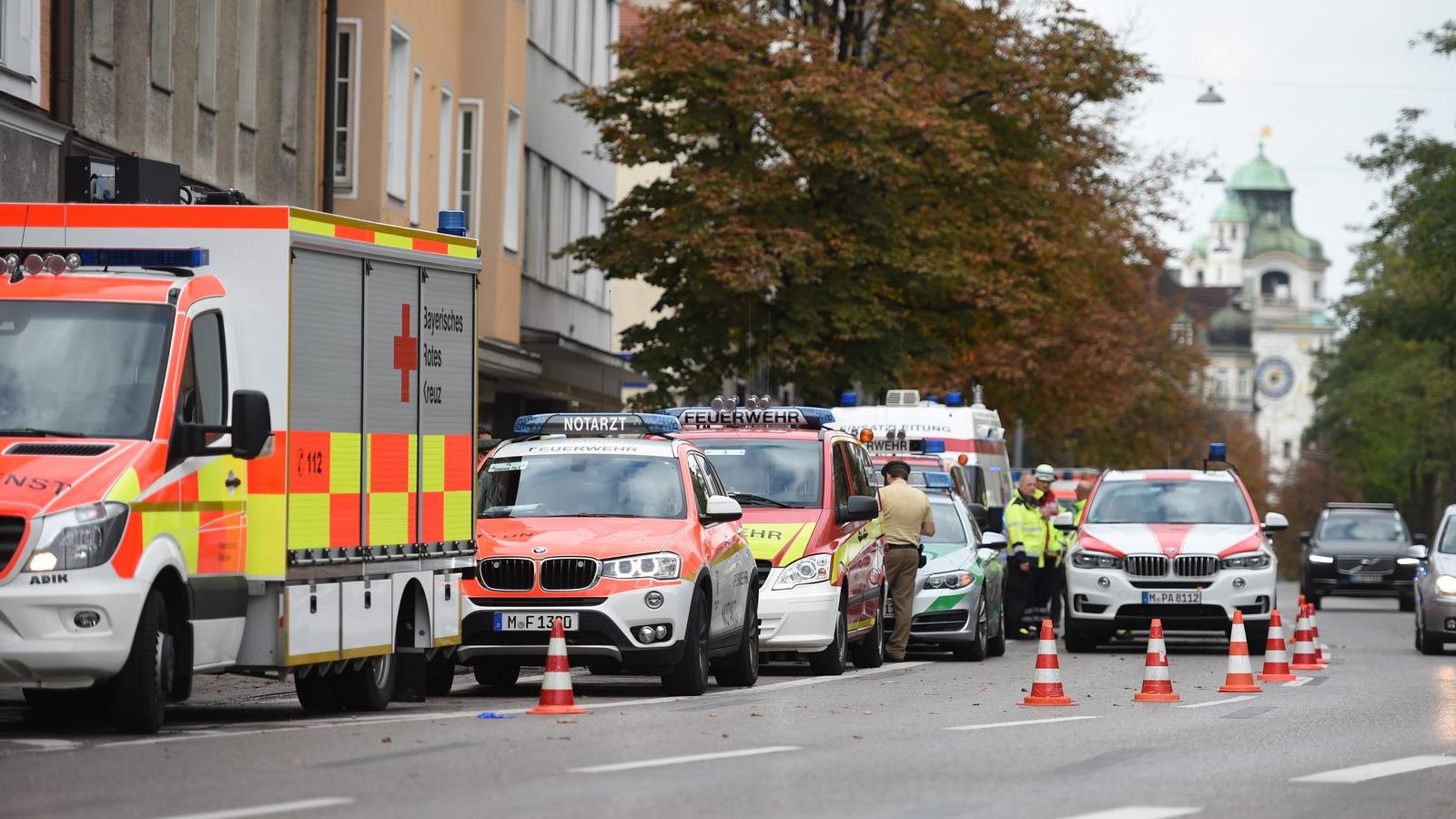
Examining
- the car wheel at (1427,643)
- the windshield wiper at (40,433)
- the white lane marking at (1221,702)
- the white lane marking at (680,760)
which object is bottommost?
the white lane marking at (1221,702)

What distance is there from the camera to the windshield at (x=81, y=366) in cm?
1347

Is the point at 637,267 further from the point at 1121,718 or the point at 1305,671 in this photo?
the point at 1121,718

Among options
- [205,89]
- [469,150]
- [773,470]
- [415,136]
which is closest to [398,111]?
[415,136]

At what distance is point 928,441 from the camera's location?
1173 inches

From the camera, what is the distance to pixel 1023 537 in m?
29.9

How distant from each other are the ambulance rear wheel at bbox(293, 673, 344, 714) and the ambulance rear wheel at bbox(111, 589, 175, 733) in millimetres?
2405

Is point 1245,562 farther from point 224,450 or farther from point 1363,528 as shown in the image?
point 1363,528

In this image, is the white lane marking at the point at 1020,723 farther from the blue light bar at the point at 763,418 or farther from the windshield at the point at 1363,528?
the windshield at the point at 1363,528

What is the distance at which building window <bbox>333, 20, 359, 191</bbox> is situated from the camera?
33188mm

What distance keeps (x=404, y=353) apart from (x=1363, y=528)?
35263mm

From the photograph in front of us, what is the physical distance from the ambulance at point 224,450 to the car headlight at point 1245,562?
1152 centimetres

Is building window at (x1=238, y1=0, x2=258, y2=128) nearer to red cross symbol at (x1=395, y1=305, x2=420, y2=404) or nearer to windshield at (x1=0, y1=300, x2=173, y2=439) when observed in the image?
red cross symbol at (x1=395, y1=305, x2=420, y2=404)

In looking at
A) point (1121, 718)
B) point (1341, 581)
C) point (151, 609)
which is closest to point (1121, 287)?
point (1341, 581)

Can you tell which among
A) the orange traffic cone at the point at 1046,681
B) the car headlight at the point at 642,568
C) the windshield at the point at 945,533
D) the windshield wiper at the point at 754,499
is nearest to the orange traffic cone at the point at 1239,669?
the orange traffic cone at the point at 1046,681
